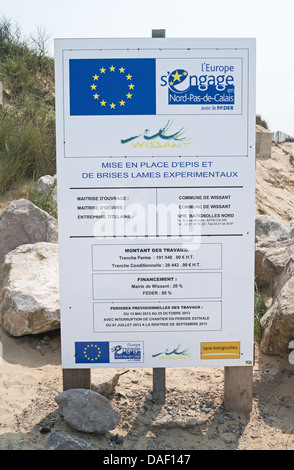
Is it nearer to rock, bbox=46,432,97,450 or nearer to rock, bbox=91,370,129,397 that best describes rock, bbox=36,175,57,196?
rock, bbox=91,370,129,397

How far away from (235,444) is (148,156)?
209 cm

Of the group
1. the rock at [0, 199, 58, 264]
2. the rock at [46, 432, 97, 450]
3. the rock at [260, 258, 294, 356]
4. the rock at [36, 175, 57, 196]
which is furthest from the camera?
the rock at [36, 175, 57, 196]

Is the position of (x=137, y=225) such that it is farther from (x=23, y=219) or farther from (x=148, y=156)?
(x=23, y=219)

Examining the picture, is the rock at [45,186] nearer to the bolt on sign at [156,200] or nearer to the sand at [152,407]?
the sand at [152,407]

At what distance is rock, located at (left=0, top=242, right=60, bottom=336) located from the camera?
439 centimetres

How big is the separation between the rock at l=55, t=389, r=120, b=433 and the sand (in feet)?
0.31

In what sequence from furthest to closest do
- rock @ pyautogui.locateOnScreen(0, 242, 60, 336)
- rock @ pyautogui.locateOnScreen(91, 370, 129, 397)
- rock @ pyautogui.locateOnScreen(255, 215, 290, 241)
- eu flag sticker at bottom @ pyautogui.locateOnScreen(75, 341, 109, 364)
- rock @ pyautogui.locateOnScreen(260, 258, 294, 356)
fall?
rock @ pyautogui.locateOnScreen(255, 215, 290, 241)
rock @ pyautogui.locateOnScreen(0, 242, 60, 336)
rock @ pyautogui.locateOnScreen(260, 258, 294, 356)
rock @ pyautogui.locateOnScreen(91, 370, 129, 397)
eu flag sticker at bottom @ pyautogui.locateOnScreen(75, 341, 109, 364)

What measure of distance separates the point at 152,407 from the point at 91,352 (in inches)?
27.0

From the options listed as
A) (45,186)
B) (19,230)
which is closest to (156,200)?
(19,230)

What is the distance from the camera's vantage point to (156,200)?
3.31 meters

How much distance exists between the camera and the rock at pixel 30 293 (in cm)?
439

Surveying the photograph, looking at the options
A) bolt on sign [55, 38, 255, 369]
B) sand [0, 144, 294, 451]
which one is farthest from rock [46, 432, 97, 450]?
bolt on sign [55, 38, 255, 369]

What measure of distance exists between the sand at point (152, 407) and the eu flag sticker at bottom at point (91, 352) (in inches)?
14.3

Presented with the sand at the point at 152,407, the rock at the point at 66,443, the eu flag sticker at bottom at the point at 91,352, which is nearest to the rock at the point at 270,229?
the sand at the point at 152,407
